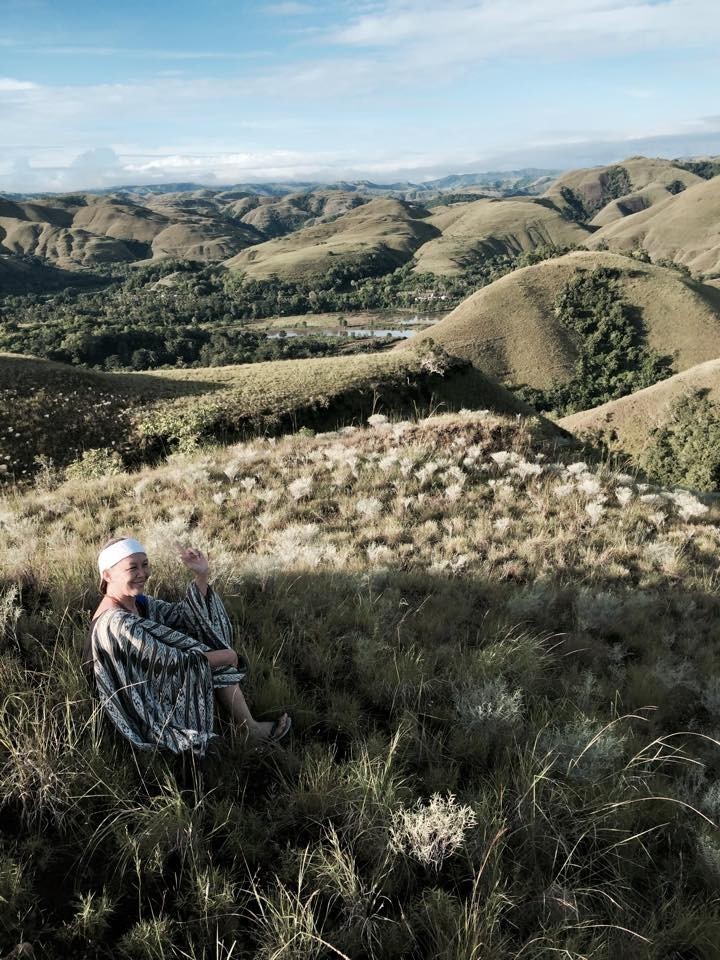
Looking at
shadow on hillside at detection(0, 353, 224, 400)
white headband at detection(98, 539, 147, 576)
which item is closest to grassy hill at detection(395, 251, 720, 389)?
shadow on hillside at detection(0, 353, 224, 400)

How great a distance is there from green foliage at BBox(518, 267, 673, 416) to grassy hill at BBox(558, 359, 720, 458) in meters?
22.7

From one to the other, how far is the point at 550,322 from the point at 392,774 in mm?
120131

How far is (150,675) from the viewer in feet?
10.3

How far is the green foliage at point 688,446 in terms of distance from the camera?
5172 centimetres

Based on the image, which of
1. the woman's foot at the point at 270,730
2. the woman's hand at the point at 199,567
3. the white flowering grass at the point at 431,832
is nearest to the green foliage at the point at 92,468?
the woman's hand at the point at 199,567

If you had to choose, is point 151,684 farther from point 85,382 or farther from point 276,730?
point 85,382

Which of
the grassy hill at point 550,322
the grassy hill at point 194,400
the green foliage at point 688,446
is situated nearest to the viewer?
the grassy hill at point 194,400

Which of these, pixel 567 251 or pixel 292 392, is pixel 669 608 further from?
pixel 567 251

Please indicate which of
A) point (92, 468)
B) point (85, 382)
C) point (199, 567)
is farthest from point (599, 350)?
point (199, 567)

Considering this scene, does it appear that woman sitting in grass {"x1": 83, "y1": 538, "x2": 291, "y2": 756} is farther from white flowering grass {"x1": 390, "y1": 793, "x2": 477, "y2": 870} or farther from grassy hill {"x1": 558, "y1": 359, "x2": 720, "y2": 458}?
grassy hill {"x1": 558, "y1": 359, "x2": 720, "y2": 458}

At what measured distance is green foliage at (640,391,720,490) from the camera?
5172cm

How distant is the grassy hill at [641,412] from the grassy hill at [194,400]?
3009 centimetres

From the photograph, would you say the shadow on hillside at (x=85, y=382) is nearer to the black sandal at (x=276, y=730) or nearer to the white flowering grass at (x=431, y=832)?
the black sandal at (x=276, y=730)

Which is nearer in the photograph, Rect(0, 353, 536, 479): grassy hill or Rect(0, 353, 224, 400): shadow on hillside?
Rect(0, 353, 536, 479): grassy hill
